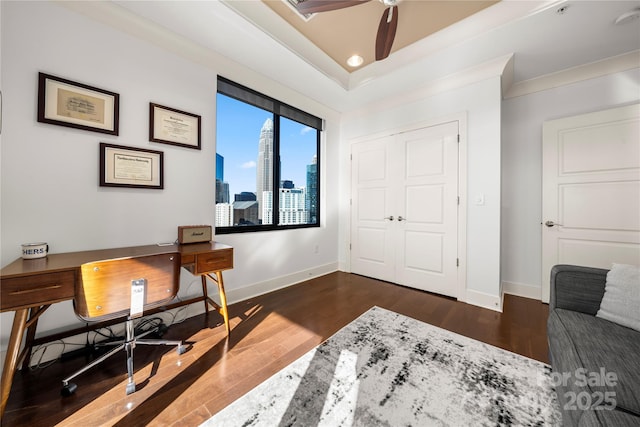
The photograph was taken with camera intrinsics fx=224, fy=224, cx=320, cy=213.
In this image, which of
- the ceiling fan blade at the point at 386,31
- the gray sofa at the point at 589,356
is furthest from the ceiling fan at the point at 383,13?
the gray sofa at the point at 589,356

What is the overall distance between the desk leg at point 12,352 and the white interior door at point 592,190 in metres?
4.39

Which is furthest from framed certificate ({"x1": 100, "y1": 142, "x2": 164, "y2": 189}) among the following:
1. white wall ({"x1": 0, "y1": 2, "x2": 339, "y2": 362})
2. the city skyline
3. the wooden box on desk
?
the city skyline

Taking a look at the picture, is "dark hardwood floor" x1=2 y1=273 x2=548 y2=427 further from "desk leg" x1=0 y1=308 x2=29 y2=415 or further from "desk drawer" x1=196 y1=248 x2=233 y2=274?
"desk drawer" x1=196 y1=248 x2=233 y2=274

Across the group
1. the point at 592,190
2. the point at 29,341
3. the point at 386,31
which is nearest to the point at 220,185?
the point at 29,341

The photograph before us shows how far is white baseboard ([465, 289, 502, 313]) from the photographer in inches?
94.5

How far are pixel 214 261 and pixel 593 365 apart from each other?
2.19 meters

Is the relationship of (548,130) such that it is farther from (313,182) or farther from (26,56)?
(26,56)

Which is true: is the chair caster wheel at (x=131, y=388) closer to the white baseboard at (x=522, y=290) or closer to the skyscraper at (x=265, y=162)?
the skyscraper at (x=265, y=162)

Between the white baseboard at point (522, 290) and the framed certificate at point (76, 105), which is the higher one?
the framed certificate at point (76, 105)

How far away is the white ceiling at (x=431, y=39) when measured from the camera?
1851 millimetres

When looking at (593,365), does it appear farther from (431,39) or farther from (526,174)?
(431,39)

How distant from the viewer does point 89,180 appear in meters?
1.71

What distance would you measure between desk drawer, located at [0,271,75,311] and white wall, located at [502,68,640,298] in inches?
164

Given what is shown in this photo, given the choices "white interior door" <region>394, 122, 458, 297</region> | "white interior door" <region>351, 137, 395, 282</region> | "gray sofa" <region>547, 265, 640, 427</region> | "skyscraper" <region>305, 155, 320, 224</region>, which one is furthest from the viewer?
"skyscraper" <region>305, 155, 320, 224</region>
